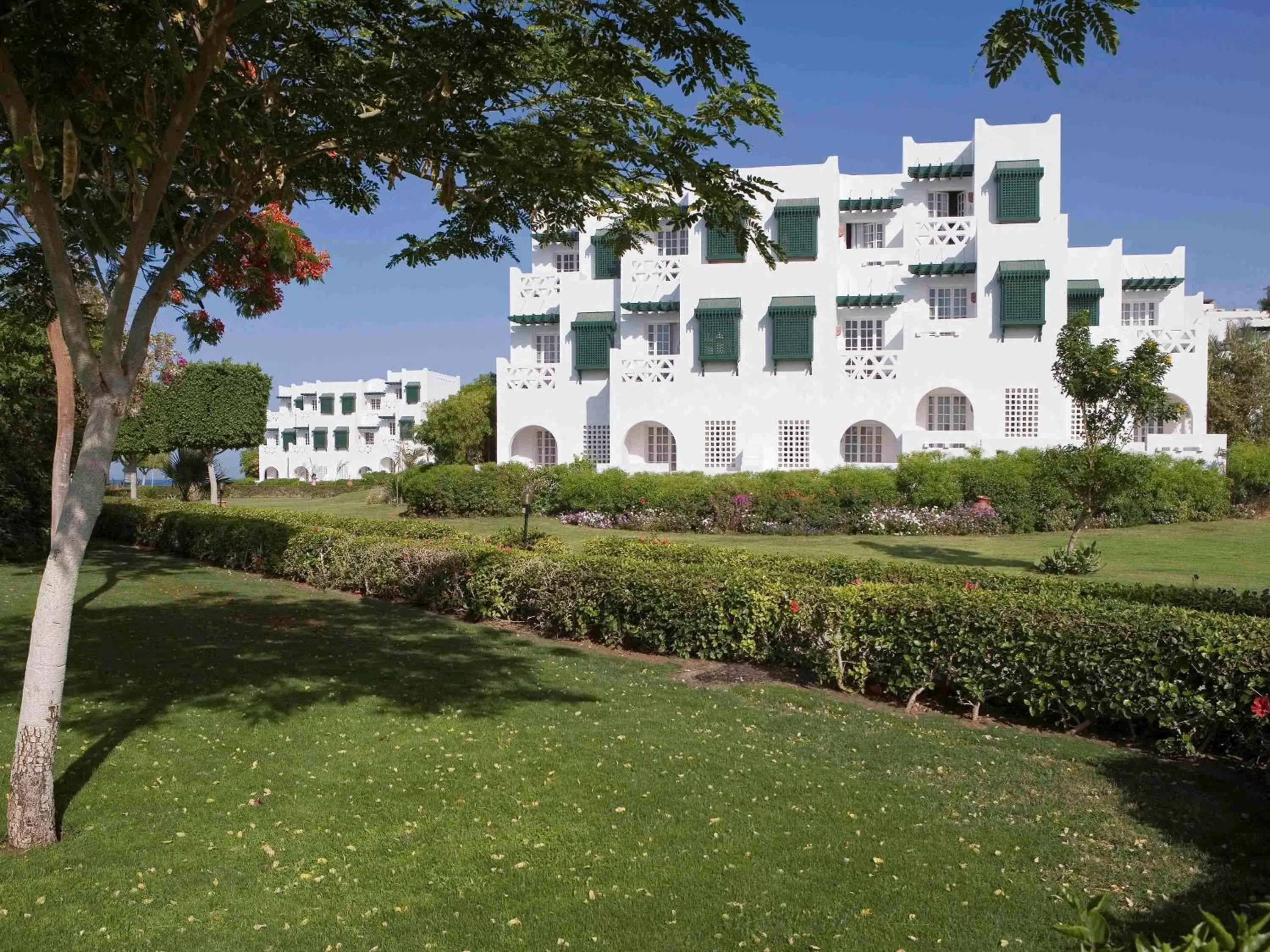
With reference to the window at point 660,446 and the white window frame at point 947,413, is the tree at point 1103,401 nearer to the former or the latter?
the white window frame at point 947,413

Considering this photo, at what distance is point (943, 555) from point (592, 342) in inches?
665

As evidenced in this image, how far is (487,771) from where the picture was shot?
6.01m

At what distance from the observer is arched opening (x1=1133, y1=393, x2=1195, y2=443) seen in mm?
27656

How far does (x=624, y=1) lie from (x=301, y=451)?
6287 centimetres

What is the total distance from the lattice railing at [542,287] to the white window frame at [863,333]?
1034 cm

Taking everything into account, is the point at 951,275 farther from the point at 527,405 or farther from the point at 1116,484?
the point at 1116,484

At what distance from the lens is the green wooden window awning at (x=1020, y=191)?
29.9 m

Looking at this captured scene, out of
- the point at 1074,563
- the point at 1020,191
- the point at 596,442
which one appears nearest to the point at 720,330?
the point at 596,442

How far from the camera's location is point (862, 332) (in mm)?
32094

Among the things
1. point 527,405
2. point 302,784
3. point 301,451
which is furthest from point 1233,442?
point 301,451

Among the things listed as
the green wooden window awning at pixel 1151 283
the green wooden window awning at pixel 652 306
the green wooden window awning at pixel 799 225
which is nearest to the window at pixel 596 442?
the green wooden window awning at pixel 652 306

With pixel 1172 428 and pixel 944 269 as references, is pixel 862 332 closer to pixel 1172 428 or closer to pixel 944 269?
pixel 944 269

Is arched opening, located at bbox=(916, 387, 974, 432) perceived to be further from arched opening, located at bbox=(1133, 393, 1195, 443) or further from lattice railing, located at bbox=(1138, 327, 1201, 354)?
lattice railing, located at bbox=(1138, 327, 1201, 354)

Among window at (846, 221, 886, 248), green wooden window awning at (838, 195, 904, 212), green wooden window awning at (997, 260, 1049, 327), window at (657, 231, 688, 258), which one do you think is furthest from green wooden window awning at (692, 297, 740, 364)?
green wooden window awning at (997, 260, 1049, 327)
